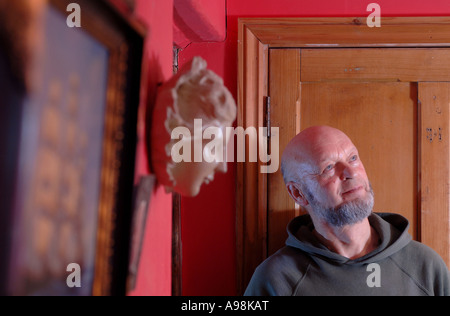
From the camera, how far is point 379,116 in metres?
1.56

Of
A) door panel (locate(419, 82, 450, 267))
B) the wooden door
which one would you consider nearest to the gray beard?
the wooden door

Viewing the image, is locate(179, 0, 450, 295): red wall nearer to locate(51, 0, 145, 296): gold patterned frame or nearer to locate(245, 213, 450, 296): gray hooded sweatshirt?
locate(245, 213, 450, 296): gray hooded sweatshirt

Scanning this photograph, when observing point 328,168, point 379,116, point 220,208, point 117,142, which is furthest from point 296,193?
point 117,142

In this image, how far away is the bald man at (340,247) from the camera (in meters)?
1.26

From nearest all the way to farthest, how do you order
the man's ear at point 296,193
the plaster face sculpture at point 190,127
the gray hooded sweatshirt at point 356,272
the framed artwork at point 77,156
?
the framed artwork at point 77,156, the plaster face sculpture at point 190,127, the gray hooded sweatshirt at point 356,272, the man's ear at point 296,193

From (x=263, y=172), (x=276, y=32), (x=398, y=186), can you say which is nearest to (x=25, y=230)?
(x=263, y=172)

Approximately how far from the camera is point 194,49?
1.57 m

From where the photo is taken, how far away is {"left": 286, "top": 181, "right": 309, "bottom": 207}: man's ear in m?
1.40

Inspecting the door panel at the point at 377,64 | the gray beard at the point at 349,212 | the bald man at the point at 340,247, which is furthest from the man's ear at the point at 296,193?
the door panel at the point at 377,64

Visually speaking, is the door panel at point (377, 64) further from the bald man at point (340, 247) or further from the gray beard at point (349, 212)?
the gray beard at point (349, 212)

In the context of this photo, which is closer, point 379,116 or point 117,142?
point 117,142

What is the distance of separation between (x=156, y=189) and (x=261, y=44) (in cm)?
98

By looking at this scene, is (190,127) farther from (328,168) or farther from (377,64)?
(377,64)

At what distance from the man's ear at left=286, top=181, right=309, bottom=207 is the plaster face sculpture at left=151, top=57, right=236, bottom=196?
706mm
